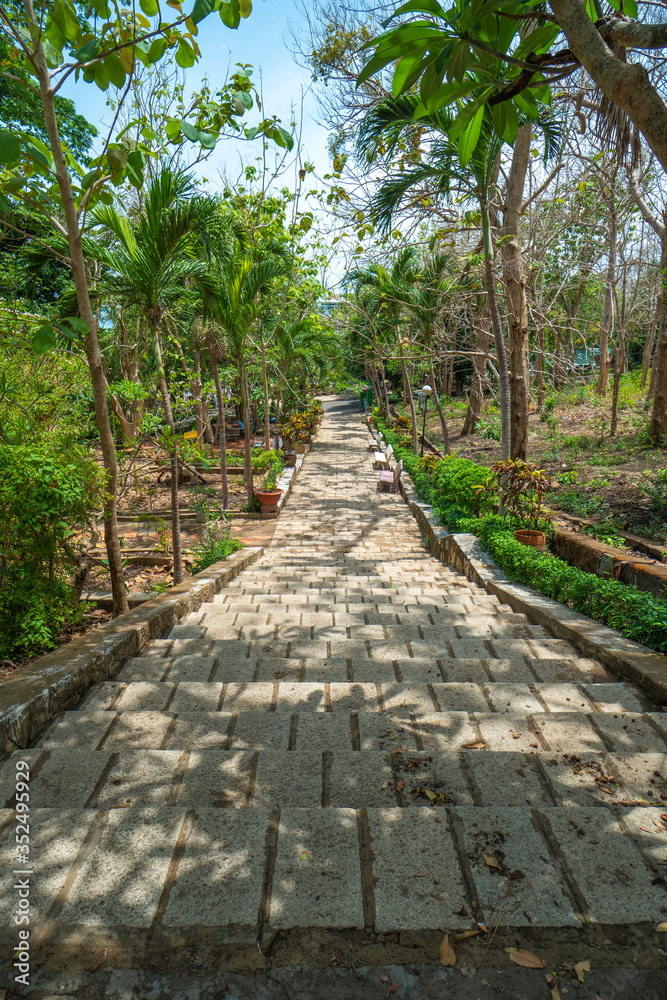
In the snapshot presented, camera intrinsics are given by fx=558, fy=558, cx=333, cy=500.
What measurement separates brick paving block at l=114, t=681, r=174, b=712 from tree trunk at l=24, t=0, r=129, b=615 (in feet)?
4.45

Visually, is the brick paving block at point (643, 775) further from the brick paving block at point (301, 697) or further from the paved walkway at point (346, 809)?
the brick paving block at point (301, 697)

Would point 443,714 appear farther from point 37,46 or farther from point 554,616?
point 37,46

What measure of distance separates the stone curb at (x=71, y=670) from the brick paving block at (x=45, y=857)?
0.64 m

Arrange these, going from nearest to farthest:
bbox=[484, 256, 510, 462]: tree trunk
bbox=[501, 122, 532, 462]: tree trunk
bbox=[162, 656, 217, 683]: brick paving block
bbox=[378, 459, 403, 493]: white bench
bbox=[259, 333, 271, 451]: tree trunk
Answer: bbox=[162, 656, 217, 683]: brick paving block → bbox=[484, 256, 510, 462]: tree trunk → bbox=[501, 122, 532, 462]: tree trunk → bbox=[259, 333, 271, 451]: tree trunk → bbox=[378, 459, 403, 493]: white bench

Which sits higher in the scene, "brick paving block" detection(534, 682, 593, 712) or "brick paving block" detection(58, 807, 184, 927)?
"brick paving block" detection(58, 807, 184, 927)

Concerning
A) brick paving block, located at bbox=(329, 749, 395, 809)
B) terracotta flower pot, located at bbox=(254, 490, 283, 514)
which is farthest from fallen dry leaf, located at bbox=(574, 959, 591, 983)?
terracotta flower pot, located at bbox=(254, 490, 283, 514)

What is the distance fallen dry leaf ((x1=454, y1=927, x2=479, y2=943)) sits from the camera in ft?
3.99

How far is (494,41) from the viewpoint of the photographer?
2.30m

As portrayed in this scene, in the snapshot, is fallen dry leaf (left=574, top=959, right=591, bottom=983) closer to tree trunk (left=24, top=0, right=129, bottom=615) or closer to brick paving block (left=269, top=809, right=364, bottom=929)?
brick paving block (left=269, top=809, right=364, bottom=929)

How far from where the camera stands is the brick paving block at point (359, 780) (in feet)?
5.44

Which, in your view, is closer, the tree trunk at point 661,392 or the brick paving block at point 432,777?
the brick paving block at point 432,777

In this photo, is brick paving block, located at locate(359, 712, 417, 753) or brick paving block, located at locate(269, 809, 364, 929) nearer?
brick paving block, located at locate(269, 809, 364, 929)

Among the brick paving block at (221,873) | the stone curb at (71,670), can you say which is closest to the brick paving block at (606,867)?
the brick paving block at (221,873)

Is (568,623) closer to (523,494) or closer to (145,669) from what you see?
(145,669)
